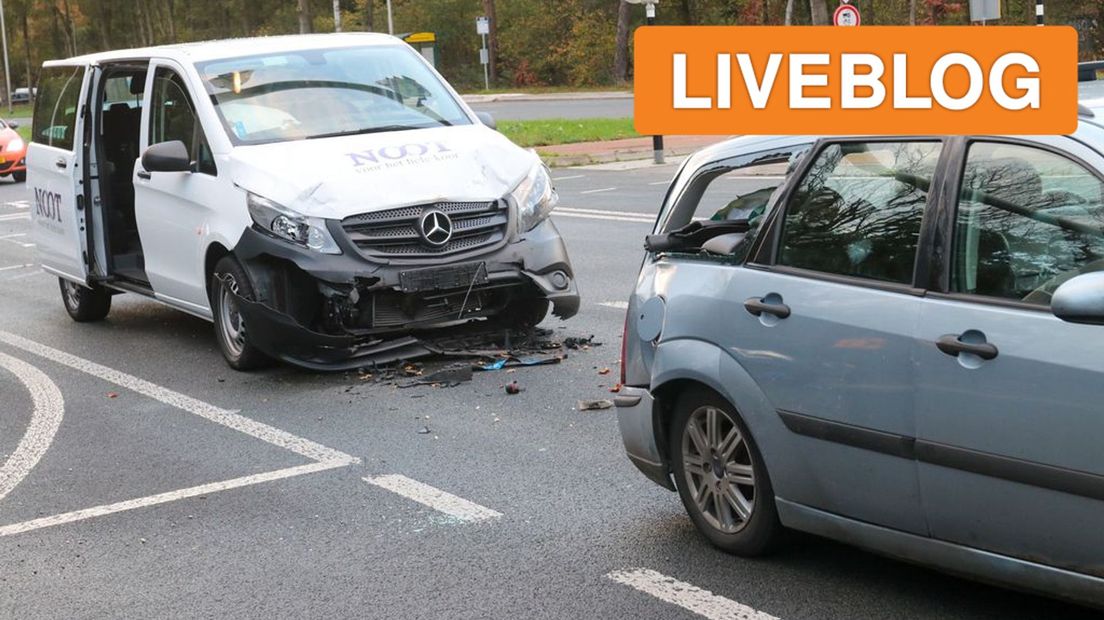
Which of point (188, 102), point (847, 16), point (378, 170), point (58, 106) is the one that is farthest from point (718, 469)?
point (847, 16)

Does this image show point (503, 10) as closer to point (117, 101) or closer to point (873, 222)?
point (117, 101)

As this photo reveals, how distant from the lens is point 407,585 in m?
5.49

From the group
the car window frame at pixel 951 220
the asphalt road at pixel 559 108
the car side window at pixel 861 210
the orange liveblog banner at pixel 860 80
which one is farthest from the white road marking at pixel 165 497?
the asphalt road at pixel 559 108

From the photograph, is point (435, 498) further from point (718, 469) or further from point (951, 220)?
point (951, 220)

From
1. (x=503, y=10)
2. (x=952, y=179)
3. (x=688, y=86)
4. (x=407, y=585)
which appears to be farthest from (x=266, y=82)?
(x=503, y=10)

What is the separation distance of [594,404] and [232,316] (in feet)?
8.82

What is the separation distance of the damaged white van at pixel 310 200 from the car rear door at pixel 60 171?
0.03 meters

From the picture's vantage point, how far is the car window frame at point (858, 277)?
4.68 m

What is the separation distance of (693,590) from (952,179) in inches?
62.5

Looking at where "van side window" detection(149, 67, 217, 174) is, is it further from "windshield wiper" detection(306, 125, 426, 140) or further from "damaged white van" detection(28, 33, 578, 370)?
"windshield wiper" detection(306, 125, 426, 140)

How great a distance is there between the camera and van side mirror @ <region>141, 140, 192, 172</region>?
Answer: 9.91m

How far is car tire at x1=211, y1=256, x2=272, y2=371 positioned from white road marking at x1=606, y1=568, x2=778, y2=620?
444 centimetres

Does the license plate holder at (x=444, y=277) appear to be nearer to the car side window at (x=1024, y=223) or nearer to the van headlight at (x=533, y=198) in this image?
the van headlight at (x=533, y=198)

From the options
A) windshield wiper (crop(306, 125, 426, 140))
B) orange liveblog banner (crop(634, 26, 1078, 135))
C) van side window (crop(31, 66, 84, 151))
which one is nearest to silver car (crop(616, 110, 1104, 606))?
orange liveblog banner (crop(634, 26, 1078, 135))
